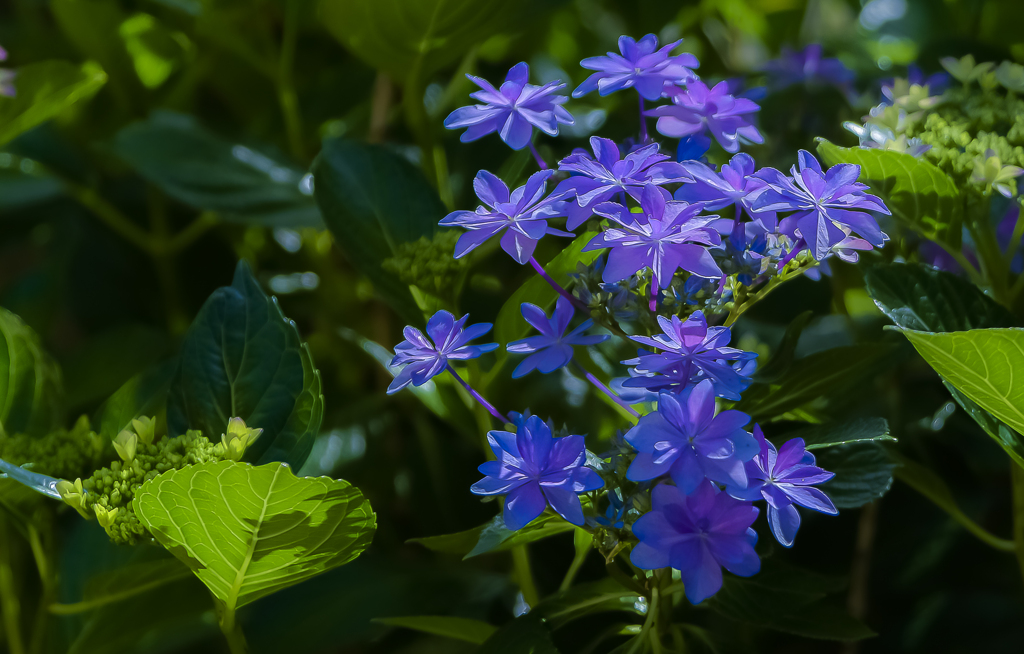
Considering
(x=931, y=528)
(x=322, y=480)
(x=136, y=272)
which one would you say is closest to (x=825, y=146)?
(x=322, y=480)

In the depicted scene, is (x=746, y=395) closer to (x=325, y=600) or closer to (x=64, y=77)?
(x=325, y=600)

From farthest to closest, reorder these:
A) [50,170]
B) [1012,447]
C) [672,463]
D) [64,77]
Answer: [50,170]
[64,77]
[1012,447]
[672,463]

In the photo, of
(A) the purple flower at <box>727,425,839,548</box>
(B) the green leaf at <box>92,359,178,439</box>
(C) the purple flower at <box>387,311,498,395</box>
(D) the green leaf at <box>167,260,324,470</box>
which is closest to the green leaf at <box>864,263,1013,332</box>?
(A) the purple flower at <box>727,425,839,548</box>

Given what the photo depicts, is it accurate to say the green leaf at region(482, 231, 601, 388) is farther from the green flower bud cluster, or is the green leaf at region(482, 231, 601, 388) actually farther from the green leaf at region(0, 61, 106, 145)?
the green leaf at region(0, 61, 106, 145)

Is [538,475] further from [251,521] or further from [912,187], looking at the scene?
[912,187]

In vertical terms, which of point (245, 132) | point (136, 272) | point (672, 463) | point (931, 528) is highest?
point (672, 463)

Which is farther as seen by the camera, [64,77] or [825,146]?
[64,77]

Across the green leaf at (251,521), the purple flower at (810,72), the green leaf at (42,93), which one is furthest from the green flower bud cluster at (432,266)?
the purple flower at (810,72)
